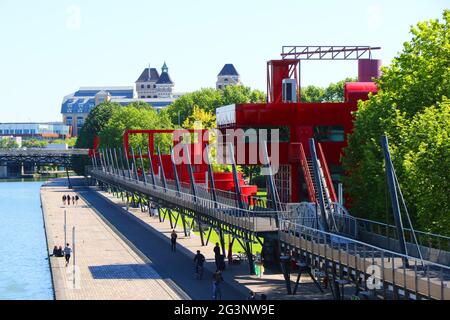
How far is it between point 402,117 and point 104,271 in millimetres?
18912

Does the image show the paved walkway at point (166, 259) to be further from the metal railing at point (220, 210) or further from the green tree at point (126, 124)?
the green tree at point (126, 124)

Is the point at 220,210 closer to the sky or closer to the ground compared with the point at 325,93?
closer to the ground

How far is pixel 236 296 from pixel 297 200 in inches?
674

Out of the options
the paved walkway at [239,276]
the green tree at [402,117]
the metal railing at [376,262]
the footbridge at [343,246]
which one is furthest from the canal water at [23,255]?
the green tree at [402,117]

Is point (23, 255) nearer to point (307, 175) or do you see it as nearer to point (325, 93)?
point (307, 175)

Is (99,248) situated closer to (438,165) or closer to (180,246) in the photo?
(180,246)

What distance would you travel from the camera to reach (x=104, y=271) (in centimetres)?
5259

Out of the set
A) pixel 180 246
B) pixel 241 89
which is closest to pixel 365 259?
pixel 180 246

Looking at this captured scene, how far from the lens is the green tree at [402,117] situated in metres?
43.8

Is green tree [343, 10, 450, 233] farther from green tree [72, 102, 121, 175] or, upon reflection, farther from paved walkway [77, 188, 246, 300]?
green tree [72, 102, 121, 175]

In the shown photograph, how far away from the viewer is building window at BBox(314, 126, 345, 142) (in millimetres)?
60875

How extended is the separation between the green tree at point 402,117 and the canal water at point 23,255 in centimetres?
1754

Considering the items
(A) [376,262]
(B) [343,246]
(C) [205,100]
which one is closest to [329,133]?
(B) [343,246]

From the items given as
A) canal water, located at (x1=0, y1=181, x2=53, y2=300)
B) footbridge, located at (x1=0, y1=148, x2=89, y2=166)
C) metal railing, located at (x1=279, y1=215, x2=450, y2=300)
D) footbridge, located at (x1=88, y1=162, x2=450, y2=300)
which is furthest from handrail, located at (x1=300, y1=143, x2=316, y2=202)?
footbridge, located at (x1=0, y1=148, x2=89, y2=166)
